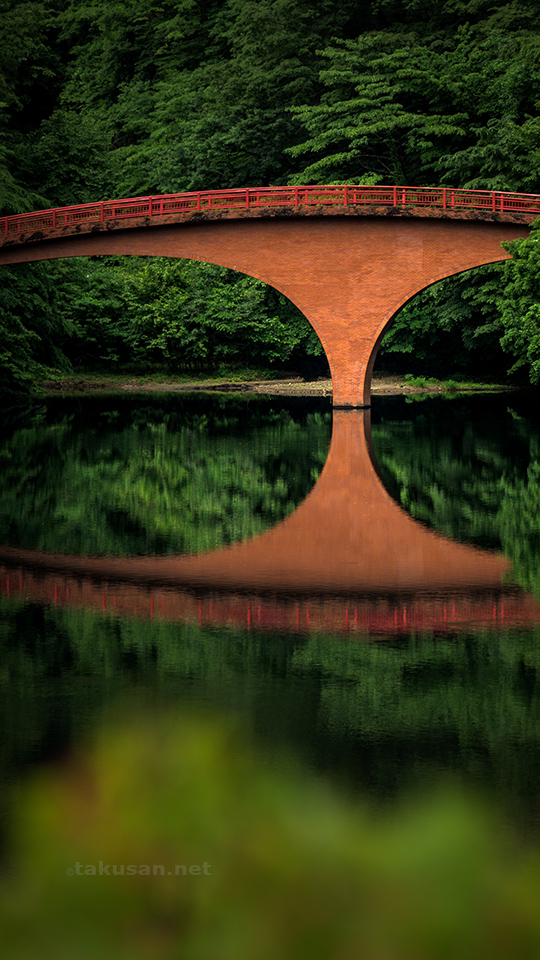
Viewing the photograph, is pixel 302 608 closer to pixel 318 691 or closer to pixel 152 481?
pixel 318 691

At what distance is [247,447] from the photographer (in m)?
19.4

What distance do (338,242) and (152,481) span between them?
14.1 metres

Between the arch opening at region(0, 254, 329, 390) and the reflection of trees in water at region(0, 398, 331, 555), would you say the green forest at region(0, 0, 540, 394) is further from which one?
the reflection of trees in water at region(0, 398, 331, 555)

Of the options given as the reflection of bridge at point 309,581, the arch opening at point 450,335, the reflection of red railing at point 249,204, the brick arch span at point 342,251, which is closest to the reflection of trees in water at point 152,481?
the reflection of bridge at point 309,581

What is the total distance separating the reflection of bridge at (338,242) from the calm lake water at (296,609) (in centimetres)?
1110

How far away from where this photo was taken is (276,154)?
41188 millimetres

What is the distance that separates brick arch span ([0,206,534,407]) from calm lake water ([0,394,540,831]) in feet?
36.3

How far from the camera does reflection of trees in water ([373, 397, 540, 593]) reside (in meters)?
10.5

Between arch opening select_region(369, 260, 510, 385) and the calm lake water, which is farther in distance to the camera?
arch opening select_region(369, 260, 510, 385)

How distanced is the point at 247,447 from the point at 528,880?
16.1 meters

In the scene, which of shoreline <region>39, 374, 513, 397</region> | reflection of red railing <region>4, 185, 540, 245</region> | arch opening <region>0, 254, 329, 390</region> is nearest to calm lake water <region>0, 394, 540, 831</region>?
reflection of red railing <region>4, 185, 540, 245</region>

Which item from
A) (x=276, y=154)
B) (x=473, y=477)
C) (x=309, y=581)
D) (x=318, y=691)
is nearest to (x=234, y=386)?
(x=276, y=154)

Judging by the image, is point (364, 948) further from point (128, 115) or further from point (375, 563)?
point (128, 115)

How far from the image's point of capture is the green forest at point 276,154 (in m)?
34.0
